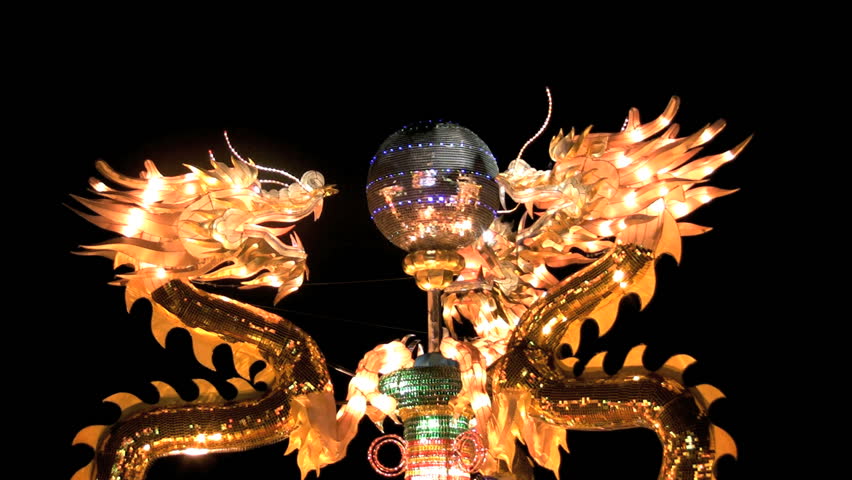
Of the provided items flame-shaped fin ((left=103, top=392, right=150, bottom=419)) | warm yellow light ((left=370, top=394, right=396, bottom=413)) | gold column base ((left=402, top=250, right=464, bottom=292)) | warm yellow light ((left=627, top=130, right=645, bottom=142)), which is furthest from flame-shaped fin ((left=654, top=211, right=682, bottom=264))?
flame-shaped fin ((left=103, top=392, right=150, bottom=419))

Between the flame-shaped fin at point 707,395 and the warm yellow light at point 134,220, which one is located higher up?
the warm yellow light at point 134,220

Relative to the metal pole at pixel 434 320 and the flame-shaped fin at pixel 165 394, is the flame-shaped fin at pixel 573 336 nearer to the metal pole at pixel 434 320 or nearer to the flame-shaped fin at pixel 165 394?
the metal pole at pixel 434 320

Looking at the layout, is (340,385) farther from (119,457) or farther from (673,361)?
(673,361)

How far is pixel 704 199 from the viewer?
3.14m

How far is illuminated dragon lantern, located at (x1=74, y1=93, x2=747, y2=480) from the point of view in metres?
3.09

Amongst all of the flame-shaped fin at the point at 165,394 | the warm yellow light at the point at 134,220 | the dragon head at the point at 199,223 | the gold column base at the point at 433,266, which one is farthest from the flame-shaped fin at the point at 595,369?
the warm yellow light at the point at 134,220

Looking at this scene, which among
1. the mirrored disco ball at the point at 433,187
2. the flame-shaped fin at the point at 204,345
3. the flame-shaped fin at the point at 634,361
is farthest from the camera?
the flame-shaped fin at the point at 204,345

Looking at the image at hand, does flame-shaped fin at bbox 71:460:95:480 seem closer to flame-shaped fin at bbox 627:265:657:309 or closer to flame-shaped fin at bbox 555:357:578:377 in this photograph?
flame-shaped fin at bbox 555:357:578:377

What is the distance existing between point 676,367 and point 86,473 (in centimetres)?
158

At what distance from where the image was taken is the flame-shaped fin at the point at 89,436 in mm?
3223

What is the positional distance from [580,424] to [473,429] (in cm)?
41

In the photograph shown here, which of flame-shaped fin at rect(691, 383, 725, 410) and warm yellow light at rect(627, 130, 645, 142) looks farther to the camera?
warm yellow light at rect(627, 130, 645, 142)

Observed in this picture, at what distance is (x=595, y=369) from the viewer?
3.06 m

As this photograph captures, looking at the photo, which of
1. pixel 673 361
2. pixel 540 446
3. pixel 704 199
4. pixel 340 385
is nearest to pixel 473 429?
pixel 540 446
